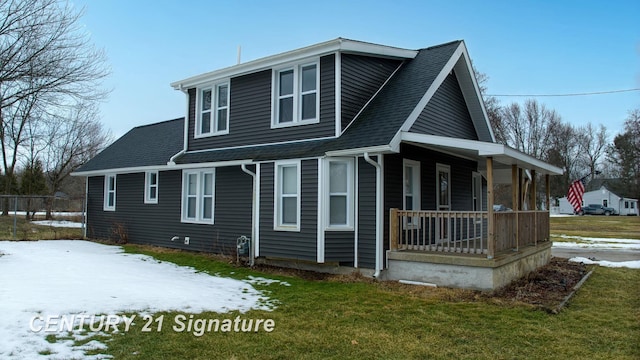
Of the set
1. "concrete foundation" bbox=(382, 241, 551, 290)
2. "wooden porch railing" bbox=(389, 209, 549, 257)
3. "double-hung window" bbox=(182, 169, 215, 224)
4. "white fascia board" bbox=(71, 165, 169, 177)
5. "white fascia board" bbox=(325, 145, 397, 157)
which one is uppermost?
"white fascia board" bbox=(71, 165, 169, 177)

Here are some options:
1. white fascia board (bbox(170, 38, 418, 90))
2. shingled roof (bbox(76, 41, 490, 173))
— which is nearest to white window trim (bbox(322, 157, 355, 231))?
shingled roof (bbox(76, 41, 490, 173))

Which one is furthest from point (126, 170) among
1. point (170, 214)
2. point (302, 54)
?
point (302, 54)

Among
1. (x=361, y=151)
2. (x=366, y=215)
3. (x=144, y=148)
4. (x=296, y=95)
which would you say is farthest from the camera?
(x=144, y=148)

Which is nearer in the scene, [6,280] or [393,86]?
[6,280]

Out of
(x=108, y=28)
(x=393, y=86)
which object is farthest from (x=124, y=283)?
(x=108, y=28)

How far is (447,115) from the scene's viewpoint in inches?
495

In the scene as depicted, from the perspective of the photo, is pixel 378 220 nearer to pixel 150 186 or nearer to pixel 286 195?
pixel 286 195

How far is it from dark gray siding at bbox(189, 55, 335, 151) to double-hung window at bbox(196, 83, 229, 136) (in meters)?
0.27

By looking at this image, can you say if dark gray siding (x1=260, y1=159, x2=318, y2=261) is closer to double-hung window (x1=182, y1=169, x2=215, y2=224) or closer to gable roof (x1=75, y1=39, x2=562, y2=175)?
gable roof (x1=75, y1=39, x2=562, y2=175)

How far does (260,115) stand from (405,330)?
7643 mm

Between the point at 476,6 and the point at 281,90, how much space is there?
886 cm

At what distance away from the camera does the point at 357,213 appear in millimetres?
9641

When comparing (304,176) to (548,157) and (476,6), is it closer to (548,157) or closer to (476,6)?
(476,6)

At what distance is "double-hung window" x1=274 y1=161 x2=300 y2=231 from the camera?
1039cm
